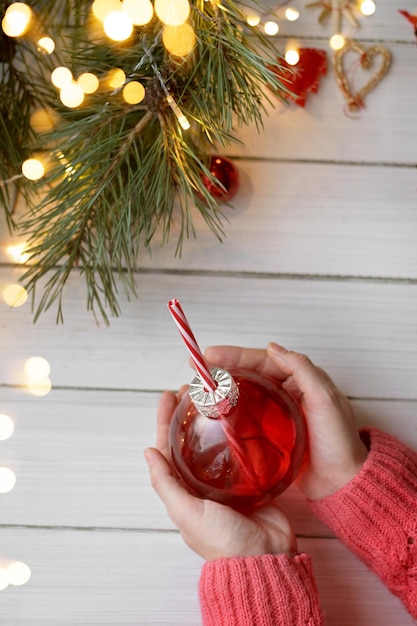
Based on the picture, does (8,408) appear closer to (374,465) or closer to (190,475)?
(190,475)

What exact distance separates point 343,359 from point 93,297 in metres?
0.31

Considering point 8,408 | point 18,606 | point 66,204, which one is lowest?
point 18,606

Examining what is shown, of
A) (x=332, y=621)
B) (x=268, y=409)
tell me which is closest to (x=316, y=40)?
(x=268, y=409)

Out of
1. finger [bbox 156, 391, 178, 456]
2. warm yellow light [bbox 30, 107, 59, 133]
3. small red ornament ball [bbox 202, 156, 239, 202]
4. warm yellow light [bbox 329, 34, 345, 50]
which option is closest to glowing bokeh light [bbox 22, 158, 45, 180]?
warm yellow light [bbox 30, 107, 59, 133]

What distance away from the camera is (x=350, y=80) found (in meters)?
0.87

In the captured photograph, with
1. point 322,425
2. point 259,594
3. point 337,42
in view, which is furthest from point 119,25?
point 259,594

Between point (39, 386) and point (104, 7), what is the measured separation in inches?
17.2

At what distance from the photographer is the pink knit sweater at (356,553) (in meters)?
0.69

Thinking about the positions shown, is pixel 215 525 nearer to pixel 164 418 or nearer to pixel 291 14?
pixel 164 418

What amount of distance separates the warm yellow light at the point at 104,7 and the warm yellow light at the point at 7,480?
1.72 feet

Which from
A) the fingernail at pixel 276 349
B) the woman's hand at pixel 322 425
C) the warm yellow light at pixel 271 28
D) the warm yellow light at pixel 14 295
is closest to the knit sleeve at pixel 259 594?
the woman's hand at pixel 322 425

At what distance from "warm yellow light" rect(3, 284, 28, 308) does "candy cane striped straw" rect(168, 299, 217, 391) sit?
0.32m

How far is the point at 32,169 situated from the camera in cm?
77

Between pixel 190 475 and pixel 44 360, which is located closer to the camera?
pixel 190 475
